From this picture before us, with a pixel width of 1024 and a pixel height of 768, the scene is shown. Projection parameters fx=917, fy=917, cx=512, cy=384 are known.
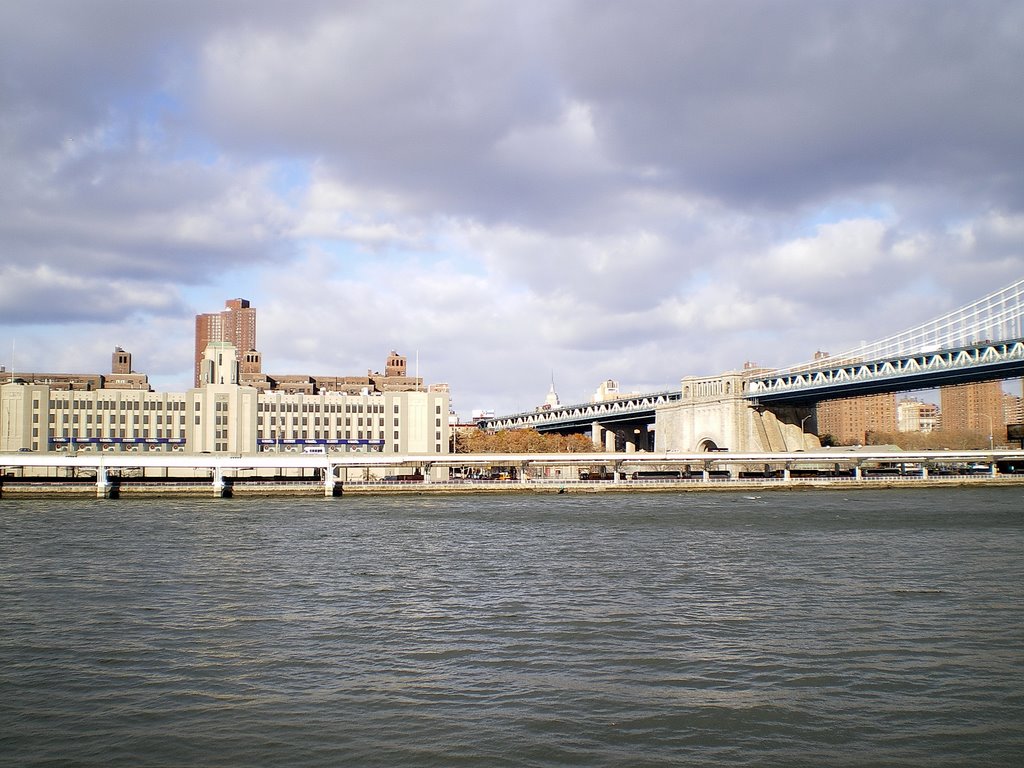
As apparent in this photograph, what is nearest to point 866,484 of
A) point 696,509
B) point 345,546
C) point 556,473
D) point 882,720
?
point 696,509

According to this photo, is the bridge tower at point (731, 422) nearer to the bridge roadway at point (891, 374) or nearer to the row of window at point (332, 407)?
the bridge roadway at point (891, 374)

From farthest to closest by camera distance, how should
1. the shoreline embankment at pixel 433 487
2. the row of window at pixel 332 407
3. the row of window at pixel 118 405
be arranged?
1. the row of window at pixel 332 407
2. the row of window at pixel 118 405
3. the shoreline embankment at pixel 433 487

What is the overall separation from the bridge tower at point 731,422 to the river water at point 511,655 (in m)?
94.4

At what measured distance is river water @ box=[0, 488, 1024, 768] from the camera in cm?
1295

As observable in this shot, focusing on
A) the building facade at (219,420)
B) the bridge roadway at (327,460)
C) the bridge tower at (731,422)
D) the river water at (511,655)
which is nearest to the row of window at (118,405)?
the building facade at (219,420)

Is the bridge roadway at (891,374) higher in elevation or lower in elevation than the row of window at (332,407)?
higher

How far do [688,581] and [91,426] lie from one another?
104345 millimetres

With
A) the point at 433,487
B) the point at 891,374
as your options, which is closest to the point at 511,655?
the point at 433,487

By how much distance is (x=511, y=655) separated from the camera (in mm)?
17906

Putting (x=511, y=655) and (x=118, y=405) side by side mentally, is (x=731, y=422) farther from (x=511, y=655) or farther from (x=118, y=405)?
(x=511, y=655)

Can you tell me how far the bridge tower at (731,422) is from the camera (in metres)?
132

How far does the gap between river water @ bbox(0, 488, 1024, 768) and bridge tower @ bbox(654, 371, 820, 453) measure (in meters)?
94.4

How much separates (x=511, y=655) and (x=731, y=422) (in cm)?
11916

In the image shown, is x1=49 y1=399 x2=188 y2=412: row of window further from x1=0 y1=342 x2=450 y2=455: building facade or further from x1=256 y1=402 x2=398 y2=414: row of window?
x1=256 y1=402 x2=398 y2=414: row of window
